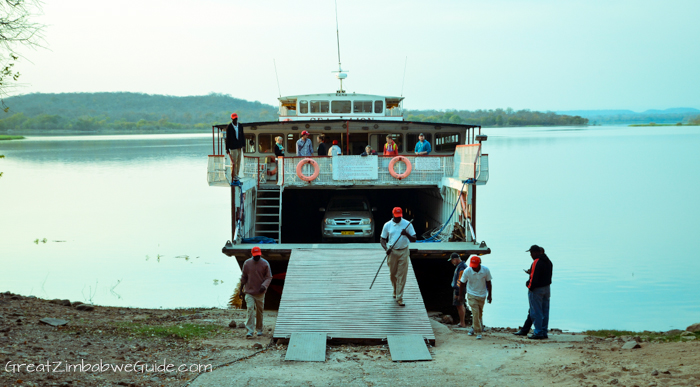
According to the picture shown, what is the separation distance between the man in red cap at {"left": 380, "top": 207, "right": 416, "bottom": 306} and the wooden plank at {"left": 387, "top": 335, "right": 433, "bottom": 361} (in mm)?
Result: 1378

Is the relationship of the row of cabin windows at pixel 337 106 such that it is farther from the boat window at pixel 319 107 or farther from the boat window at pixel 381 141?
the boat window at pixel 381 141

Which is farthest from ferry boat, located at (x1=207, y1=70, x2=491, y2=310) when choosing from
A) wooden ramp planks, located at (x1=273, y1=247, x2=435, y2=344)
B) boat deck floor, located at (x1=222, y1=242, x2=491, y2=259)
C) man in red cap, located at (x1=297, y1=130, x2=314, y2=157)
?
wooden ramp planks, located at (x1=273, y1=247, x2=435, y2=344)

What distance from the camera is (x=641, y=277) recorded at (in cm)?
2133

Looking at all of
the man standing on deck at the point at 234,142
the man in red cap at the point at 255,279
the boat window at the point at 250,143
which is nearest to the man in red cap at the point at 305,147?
the man standing on deck at the point at 234,142

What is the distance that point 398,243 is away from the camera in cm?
1068

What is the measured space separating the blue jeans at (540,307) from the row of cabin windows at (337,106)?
54.7ft

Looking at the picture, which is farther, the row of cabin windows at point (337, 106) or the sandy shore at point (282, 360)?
the row of cabin windows at point (337, 106)

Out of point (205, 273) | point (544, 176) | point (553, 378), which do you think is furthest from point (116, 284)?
point (544, 176)

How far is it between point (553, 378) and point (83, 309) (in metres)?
9.25

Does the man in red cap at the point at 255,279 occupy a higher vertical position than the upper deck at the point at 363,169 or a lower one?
lower

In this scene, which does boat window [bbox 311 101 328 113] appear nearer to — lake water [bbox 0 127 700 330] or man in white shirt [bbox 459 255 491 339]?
lake water [bbox 0 127 700 330]

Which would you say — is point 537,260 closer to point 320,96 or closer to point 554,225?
point 320,96

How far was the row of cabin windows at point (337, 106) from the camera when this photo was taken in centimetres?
2569

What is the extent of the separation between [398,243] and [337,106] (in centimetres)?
1582
